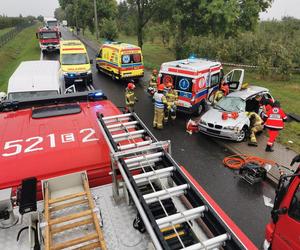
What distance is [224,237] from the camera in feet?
7.48

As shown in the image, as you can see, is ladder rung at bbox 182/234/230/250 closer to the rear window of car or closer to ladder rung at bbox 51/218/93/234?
ladder rung at bbox 51/218/93/234

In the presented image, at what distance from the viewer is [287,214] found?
3707 mm

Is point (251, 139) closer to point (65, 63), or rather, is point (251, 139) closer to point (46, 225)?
point (46, 225)

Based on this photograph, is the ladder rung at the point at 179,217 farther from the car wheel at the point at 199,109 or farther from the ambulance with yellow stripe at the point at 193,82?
the car wheel at the point at 199,109

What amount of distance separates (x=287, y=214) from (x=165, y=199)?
1870 millimetres

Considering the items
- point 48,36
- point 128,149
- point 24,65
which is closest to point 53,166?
point 128,149

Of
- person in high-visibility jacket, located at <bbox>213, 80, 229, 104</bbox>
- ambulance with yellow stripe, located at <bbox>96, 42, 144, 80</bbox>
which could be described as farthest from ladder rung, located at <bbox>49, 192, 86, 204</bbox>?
ambulance with yellow stripe, located at <bbox>96, 42, 144, 80</bbox>

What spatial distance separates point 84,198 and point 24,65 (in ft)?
33.3

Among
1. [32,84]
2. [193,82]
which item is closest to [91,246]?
[32,84]

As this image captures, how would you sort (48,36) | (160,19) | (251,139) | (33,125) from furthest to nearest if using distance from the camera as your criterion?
(48,36), (160,19), (251,139), (33,125)

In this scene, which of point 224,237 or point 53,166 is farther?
point 53,166

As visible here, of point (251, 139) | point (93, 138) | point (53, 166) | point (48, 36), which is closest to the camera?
point (53, 166)

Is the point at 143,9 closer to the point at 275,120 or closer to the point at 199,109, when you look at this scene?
the point at 199,109

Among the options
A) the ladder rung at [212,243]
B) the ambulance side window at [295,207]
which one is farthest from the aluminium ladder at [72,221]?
the ambulance side window at [295,207]
